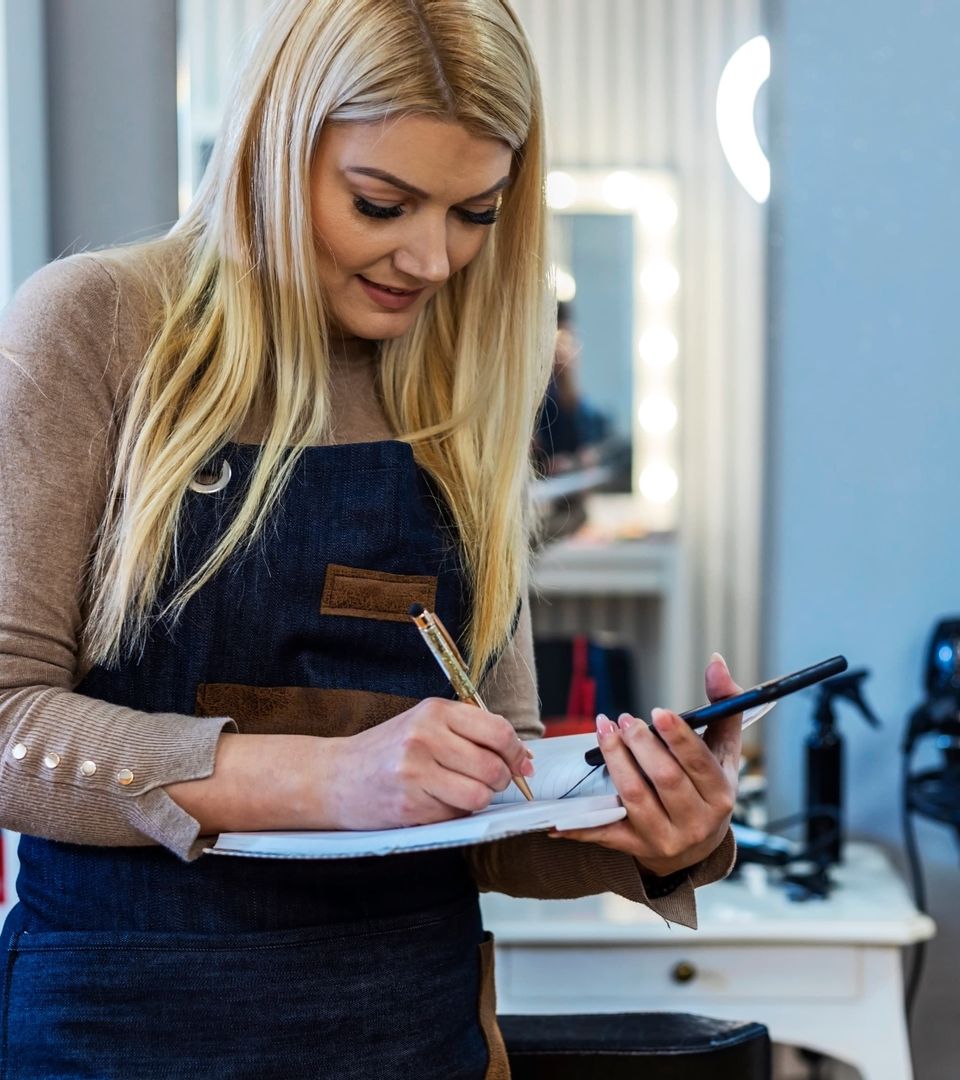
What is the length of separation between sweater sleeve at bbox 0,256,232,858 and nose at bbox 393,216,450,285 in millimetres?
196

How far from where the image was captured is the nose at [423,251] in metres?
0.83

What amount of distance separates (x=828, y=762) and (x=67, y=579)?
1122 mm

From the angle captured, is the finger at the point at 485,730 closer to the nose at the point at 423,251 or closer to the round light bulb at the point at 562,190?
the nose at the point at 423,251

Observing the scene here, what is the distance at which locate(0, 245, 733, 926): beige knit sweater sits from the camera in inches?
26.4

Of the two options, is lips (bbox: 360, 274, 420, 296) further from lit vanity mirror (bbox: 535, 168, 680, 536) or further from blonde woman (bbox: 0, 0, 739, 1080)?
lit vanity mirror (bbox: 535, 168, 680, 536)

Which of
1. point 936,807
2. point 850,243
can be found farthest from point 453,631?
point 850,243

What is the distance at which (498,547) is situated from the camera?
0.87 metres

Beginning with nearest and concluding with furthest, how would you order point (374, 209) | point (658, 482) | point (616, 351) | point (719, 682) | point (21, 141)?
point (719, 682), point (374, 209), point (21, 141), point (658, 482), point (616, 351)

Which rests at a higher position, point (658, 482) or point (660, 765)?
point (660, 765)

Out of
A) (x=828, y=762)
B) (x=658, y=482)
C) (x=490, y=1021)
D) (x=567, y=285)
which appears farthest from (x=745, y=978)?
(x=567, y=285)

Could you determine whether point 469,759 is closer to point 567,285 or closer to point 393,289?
point 393,289

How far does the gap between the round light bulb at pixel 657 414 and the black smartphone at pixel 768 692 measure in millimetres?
1652

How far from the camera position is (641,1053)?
93 cm

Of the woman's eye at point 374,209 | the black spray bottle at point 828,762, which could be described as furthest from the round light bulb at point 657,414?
the woman's eye at point 374,209
